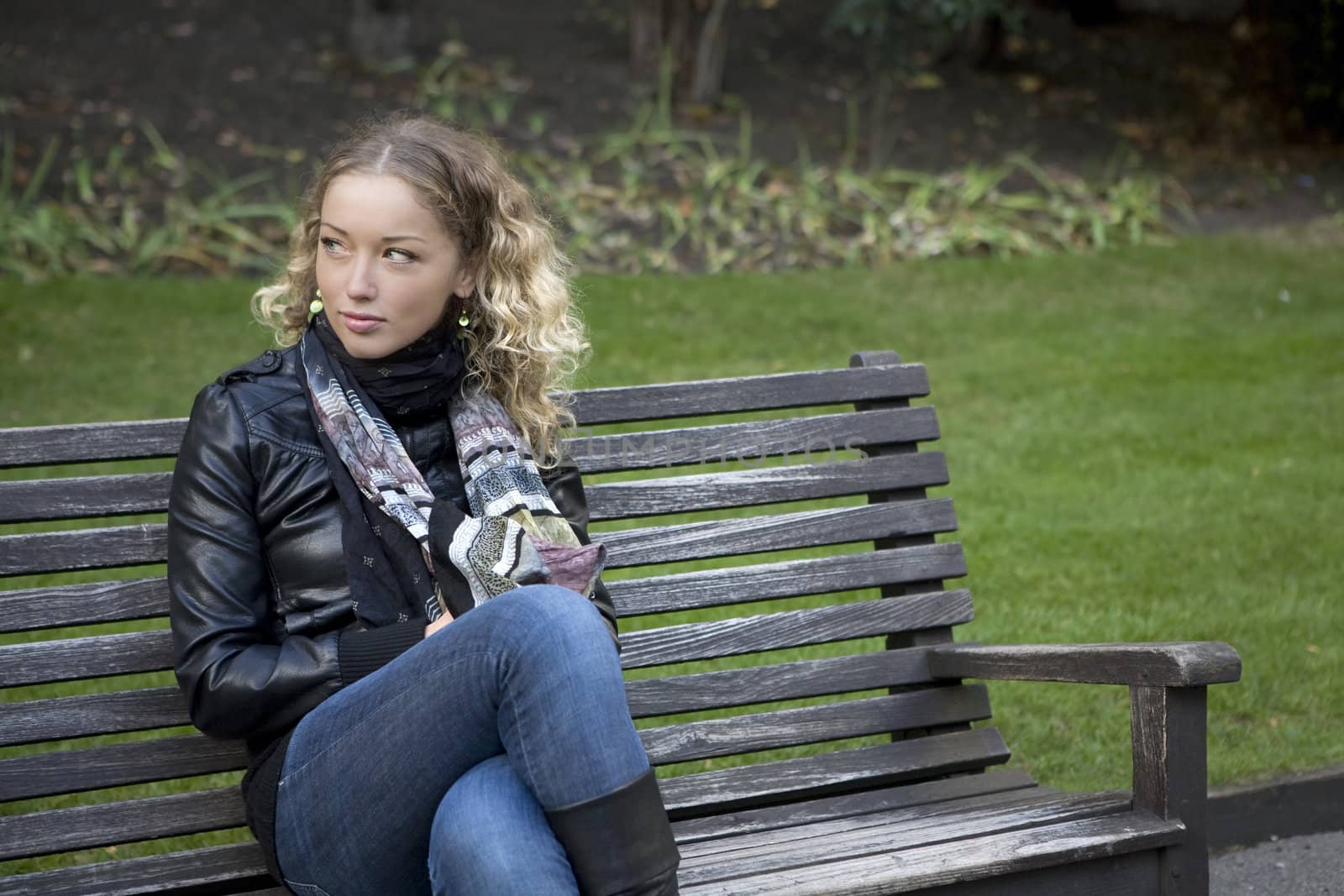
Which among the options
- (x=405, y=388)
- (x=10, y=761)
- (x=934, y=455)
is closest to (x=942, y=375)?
(x=934, y=455)

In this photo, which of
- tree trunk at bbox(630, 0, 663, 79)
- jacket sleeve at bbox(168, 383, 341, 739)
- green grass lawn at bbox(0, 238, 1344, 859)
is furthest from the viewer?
tree trunk at bbox(630, 0, 663, 79)

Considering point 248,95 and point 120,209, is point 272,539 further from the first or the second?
point 248,95

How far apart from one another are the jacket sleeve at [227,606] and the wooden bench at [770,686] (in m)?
0.29

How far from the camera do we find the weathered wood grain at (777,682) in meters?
3.05

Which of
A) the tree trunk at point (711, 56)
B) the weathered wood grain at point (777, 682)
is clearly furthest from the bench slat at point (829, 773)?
the tree trunk at point (711, 56)

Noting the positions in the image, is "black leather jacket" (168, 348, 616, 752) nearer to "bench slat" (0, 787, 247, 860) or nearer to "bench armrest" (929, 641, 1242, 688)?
"bench slat" (0, 787, 247, 860)

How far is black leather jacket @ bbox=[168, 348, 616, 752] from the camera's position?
2.41 metres

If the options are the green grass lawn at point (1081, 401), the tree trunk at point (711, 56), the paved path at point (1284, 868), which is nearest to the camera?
the paved path at point (1284, 868)

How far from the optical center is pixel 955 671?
313cm

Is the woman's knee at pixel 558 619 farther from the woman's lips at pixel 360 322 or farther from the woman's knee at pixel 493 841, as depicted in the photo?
the woman's lips at pixel 360 322

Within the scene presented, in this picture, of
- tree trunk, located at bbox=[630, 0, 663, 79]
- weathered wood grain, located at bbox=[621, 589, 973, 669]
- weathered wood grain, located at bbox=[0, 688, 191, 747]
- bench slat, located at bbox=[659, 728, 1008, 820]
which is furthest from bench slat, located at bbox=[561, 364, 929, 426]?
tree trunk, located at bbox=[630, 0, 663, 79]

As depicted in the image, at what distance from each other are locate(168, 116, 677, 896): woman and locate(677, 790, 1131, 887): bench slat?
1.34 ft

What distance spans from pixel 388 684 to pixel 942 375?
4.89 m

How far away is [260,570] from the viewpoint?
2.52m
